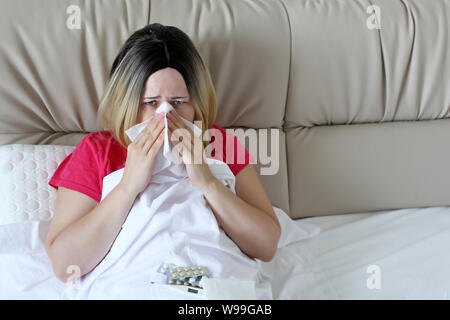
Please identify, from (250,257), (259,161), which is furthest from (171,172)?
(259,161)

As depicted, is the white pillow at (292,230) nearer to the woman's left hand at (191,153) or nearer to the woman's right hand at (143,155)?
the woman's left hand at (191,153)

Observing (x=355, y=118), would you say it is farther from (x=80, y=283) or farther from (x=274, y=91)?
(x=80, y=283)

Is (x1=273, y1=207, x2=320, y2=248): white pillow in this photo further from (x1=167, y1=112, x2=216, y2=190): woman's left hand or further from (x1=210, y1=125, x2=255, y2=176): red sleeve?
(x1=167, y1=112, x2=216, y2=190): woman's left hand

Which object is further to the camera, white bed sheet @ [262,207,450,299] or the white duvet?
white bed sheet @ [262,207,450,299]

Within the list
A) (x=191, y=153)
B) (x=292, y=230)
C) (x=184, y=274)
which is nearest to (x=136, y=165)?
(x=191, y=153)

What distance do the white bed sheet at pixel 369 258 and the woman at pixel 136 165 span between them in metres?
0.15

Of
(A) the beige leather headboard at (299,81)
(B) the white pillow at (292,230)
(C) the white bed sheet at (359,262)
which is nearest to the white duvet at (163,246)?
(C) the white bed sheet at (359,262)

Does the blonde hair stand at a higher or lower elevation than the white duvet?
higher

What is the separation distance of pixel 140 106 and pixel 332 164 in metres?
0.71

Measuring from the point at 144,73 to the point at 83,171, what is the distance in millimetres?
295

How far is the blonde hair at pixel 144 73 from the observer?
43.8 inches

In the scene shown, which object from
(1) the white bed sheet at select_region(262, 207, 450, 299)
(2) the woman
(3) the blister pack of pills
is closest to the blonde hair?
(2) the woman

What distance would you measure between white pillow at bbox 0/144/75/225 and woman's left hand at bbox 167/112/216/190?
39 cm

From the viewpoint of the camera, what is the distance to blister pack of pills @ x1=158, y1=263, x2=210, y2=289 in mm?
981
